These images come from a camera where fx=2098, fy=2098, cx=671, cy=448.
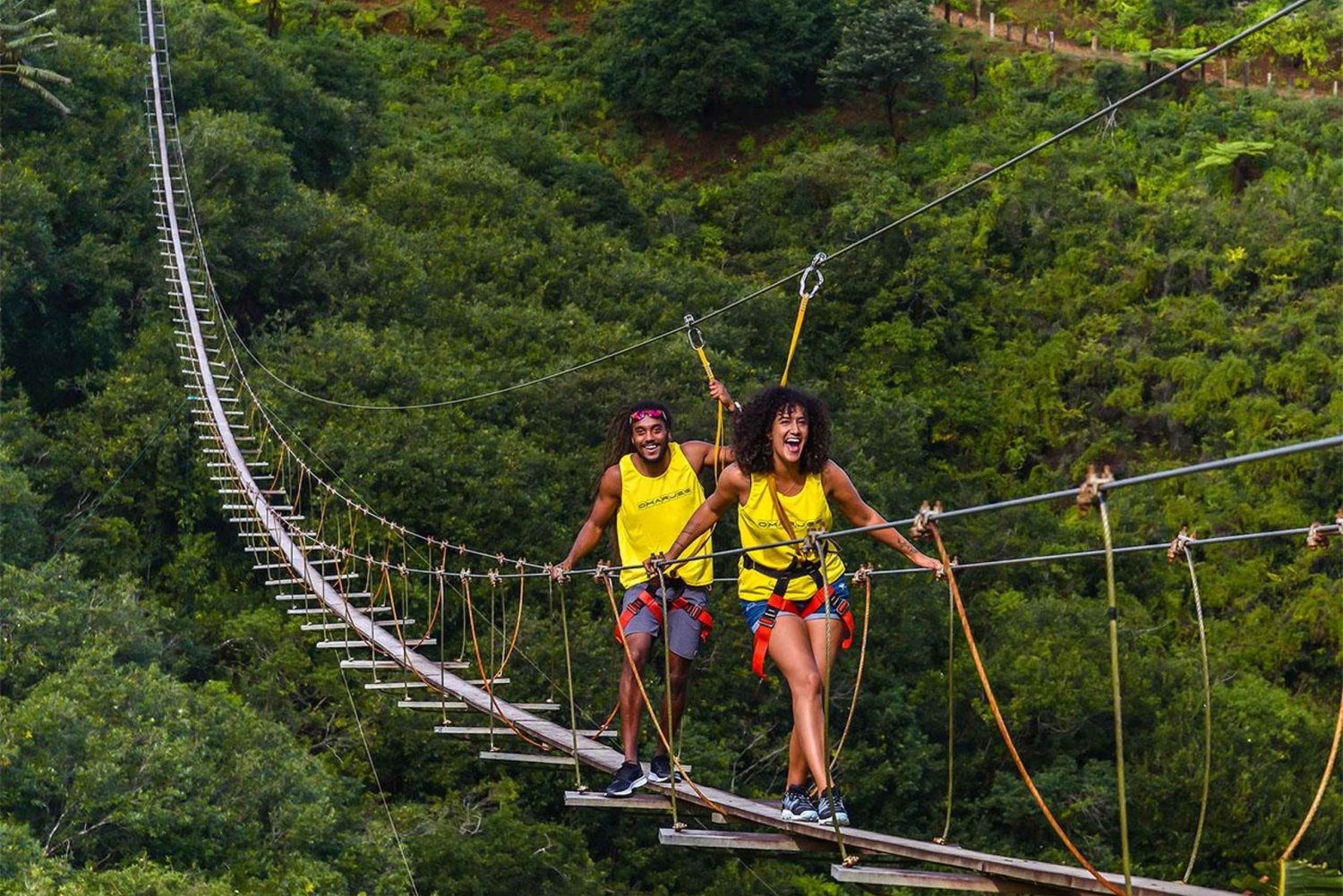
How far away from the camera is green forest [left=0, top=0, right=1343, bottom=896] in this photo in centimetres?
1294

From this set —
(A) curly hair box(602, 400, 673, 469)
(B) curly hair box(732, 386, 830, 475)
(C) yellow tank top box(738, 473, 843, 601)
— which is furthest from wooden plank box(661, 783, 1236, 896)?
(A) curly hair box(602, 400, 673, 469)

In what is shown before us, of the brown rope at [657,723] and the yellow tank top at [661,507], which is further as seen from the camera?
the yellow tank top at [661,507]

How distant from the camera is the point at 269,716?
1400 centimetres

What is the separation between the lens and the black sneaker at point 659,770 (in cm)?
596

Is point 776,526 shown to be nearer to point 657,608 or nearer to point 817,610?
point 817,610

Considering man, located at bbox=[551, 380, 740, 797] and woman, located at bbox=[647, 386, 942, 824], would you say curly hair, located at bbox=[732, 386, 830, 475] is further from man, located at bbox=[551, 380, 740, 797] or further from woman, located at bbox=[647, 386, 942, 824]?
man, located at bbox=[551, 380, 740, 797]

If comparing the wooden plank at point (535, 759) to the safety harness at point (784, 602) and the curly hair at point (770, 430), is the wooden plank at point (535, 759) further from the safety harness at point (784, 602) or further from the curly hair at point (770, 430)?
the curly hair at point (770, 430)

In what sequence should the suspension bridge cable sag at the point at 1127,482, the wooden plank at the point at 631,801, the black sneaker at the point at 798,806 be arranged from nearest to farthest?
the suspension bridge cable sag at the point at 1127,482 → the black sneaker at the point at 798,806 → the wooden plank at the point at 631,801

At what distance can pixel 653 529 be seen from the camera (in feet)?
19.1

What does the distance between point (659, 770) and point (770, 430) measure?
140 cm

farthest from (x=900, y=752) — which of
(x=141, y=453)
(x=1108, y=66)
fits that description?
(x=1108, y=66)

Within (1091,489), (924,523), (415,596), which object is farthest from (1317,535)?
(415,596)

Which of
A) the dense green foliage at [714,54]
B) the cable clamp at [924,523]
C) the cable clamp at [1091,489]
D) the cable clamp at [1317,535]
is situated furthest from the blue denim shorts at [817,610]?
the dense green foliage at [714,54]

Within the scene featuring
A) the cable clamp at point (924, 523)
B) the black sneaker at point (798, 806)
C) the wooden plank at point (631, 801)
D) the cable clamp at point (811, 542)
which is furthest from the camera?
the wooden plank at point (631, 801)
